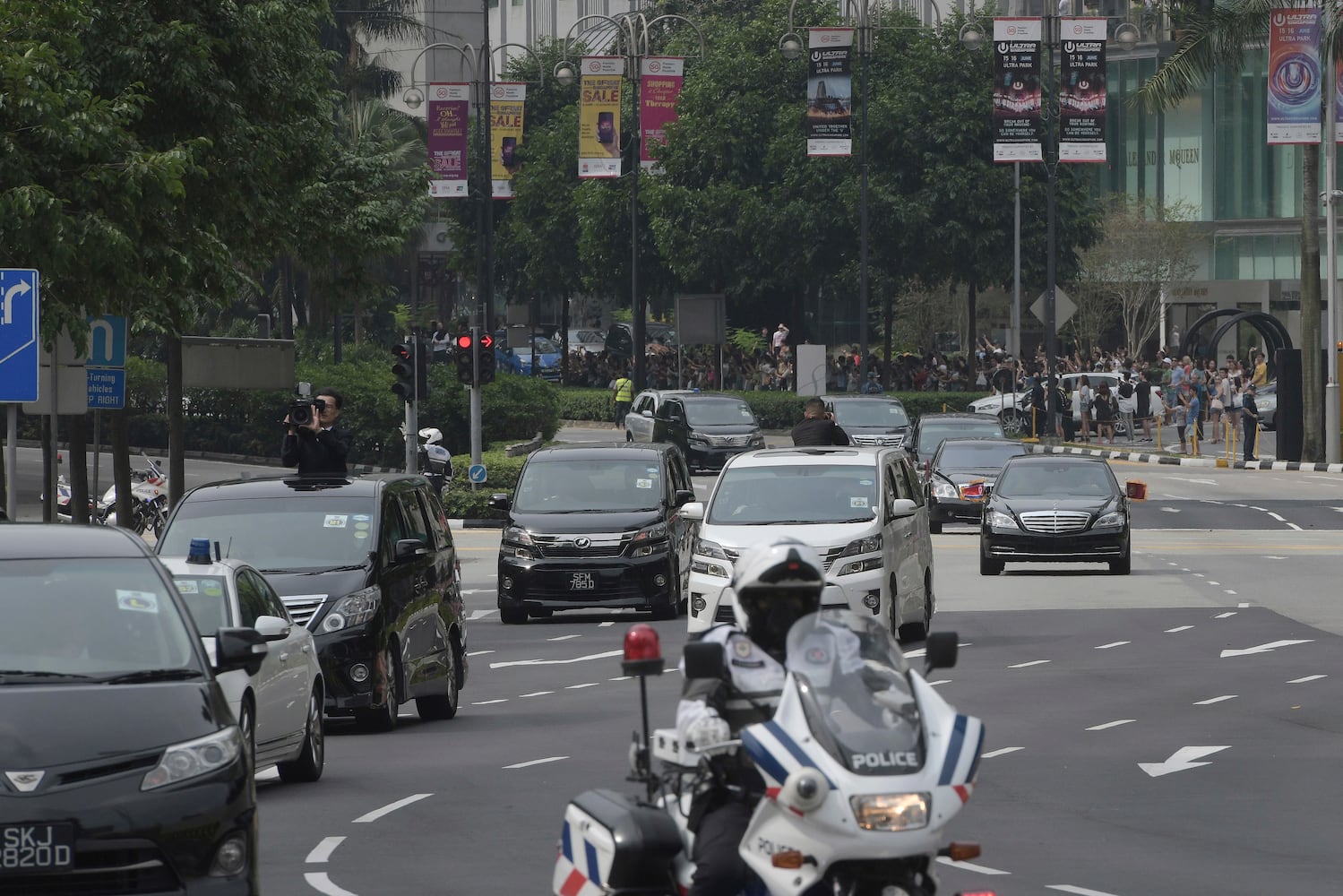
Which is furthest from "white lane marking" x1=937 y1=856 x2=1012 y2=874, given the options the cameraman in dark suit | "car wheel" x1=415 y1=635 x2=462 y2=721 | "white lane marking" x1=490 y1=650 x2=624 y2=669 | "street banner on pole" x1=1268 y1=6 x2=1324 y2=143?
"street banner on pole" x1=1268 y1=6 x2=1324 y2=143

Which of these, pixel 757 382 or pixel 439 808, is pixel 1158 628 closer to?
pixel 439 808

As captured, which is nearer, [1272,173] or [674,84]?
[674,84]

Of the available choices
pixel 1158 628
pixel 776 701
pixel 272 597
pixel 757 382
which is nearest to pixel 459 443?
pixel 757 382

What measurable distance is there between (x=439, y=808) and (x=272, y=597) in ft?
6.63

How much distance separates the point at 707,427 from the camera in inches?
1909

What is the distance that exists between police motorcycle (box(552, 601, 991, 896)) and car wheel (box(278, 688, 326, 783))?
6453 mm

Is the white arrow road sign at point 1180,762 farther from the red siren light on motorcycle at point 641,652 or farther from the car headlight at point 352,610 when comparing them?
the red siren light on motorcycle at point 641,652

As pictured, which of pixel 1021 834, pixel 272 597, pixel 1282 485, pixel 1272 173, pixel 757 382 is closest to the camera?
pixel 1021 834

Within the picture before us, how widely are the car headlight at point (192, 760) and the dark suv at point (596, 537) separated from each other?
15.9 meters

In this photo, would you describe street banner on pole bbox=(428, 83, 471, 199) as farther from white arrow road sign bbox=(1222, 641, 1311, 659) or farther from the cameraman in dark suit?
the cameraman in dark suit

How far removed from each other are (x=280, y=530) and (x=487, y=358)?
22.0m

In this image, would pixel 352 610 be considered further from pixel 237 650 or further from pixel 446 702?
pixel 237 650

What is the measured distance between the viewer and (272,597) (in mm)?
13547

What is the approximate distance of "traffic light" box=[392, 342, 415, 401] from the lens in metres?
34.4
